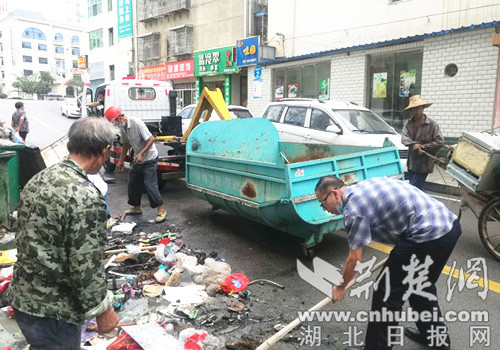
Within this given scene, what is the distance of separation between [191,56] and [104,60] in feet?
36.1

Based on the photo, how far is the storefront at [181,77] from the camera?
68.8 ft

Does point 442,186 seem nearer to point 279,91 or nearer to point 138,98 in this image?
point 138,98

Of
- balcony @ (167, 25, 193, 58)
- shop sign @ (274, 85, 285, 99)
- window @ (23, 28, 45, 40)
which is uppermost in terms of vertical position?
window @ (23, 28, 45, 40)

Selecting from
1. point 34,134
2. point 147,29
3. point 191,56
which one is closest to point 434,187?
point 191,56

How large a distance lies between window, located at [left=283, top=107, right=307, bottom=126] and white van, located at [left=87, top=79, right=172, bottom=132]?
3.20 metres

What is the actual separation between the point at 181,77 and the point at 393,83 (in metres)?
12.6

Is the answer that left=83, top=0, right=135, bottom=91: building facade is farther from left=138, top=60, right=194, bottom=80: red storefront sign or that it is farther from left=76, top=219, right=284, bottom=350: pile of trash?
left=76, top=219, right=284, bottom=350: pile of trash

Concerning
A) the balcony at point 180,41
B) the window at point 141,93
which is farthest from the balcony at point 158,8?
the window at point 141,93

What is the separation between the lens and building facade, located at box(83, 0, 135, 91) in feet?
85.8

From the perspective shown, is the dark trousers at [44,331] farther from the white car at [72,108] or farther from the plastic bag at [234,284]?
the white car at [72,108]

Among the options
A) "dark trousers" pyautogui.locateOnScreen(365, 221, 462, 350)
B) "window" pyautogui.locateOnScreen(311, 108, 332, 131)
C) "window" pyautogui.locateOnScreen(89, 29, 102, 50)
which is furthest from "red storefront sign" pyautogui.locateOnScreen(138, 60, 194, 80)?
"dark trousers" pyautogui.locateOnScreen(365, 221, 462, 350)

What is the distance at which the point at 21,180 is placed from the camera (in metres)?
5.68

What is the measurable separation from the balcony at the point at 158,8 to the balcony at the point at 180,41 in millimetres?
1107

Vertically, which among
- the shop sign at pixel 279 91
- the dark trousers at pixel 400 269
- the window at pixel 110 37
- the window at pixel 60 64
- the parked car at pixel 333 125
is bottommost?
the dark trousers at pixel 400 269
